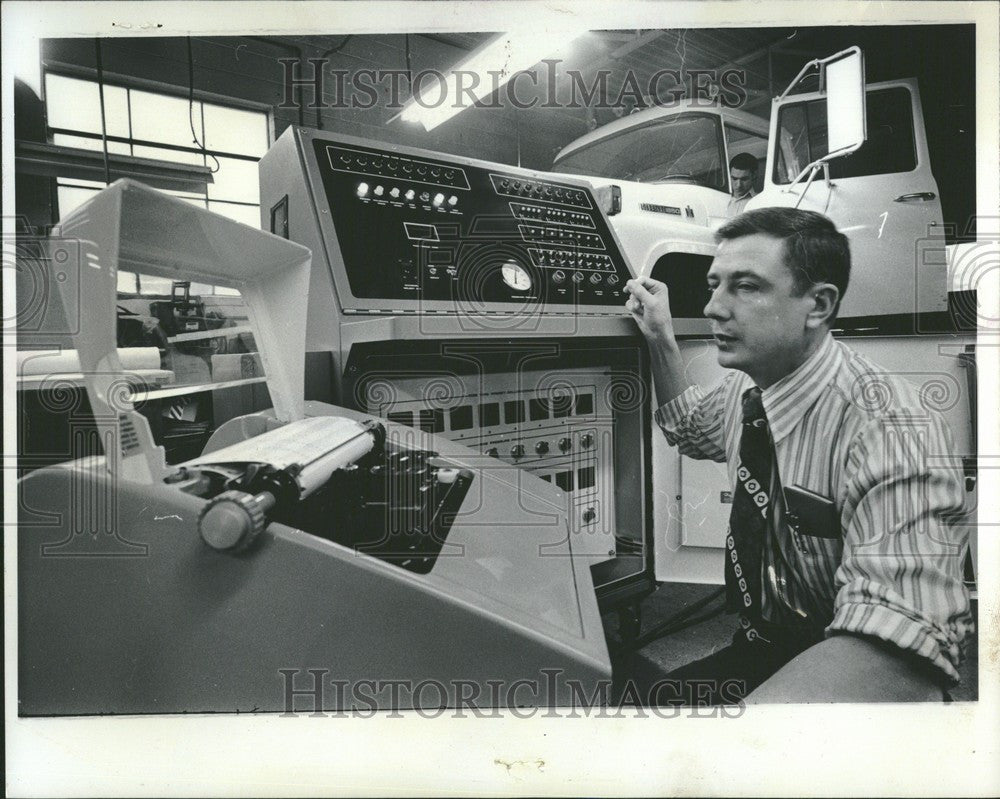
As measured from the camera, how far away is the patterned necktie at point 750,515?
105 centimetres

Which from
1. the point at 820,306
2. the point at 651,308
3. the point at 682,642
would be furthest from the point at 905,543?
the point at 651,308

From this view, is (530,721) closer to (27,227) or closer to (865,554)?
(865,554)

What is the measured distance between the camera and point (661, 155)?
1378 millimetres

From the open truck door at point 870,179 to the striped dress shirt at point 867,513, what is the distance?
154 mm

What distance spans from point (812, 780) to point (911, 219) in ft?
3.21

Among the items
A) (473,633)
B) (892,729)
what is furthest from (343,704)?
(892,729)

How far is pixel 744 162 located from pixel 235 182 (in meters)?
1.09

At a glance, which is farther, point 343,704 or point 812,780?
point 812,780

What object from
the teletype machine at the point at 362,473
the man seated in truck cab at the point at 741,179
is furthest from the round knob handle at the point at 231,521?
the man seated in truck cab at the point at 741,179

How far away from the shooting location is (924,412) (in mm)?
965

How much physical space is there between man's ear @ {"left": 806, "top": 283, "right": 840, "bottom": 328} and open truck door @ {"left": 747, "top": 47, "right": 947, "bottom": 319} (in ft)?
0.09

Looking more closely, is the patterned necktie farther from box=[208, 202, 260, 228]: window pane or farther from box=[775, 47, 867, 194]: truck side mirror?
box=[208, 202, 260, 228]: window pane

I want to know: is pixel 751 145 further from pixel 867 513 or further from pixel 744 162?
pixel 867 513
